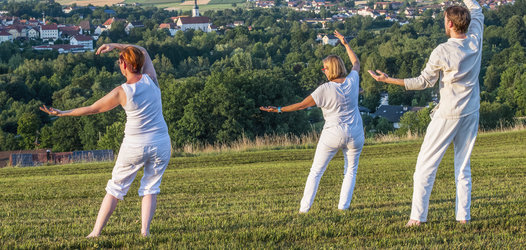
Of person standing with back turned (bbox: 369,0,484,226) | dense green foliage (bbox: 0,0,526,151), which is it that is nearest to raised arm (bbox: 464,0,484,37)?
person standing with back turned (bbox: 369,0,484,226)

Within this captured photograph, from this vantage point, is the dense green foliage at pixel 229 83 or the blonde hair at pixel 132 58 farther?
the dense green foliage at pixel 229 83

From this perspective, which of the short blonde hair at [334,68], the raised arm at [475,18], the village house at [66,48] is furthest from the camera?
the village house at [66,48]

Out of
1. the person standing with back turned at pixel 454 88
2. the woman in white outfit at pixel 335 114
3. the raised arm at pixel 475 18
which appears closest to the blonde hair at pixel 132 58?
the woman in white outfit at pixel 335 114

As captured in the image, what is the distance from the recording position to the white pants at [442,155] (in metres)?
7.68

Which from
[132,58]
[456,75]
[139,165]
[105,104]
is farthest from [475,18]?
[105,104]

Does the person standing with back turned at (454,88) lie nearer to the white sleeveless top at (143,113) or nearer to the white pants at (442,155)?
the white pants at (442,155)

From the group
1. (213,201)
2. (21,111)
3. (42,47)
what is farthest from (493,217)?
(42,47)

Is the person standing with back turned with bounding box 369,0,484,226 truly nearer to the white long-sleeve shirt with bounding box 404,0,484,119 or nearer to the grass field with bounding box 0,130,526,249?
the white long-sleeve shirt with bounding box 404,0,484,119

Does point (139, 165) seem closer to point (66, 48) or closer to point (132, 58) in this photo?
point (132, 58)

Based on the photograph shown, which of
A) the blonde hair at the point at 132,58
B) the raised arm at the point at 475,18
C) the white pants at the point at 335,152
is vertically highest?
the raised arm at the point at 475,18

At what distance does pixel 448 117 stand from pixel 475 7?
4.47 feet

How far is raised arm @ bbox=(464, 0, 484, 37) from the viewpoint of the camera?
7.81 metres

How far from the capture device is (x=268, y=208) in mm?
10062

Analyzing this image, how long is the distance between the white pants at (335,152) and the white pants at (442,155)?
4.30 feet
